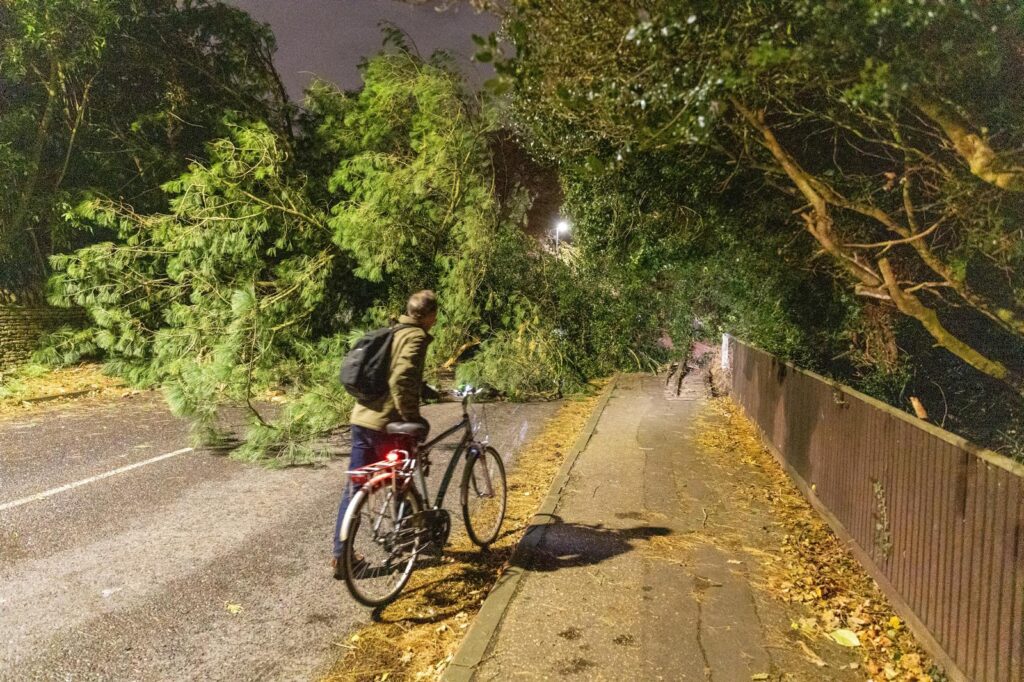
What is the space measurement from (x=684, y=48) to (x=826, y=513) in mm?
4433

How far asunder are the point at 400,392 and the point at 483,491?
157 cm

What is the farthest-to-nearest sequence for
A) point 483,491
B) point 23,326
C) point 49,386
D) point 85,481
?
point 23,326 < point 49,386 < point 85,481 < point 483,491

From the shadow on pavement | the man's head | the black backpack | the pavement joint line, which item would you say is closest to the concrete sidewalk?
the shadow on pavement

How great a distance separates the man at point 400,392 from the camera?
4.38 metres

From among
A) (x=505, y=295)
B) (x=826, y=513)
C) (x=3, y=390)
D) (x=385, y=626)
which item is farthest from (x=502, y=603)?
(x=3, y=390)

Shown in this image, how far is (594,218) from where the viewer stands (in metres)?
13.2

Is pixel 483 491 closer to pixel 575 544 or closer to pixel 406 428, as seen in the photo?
pixel 575 544

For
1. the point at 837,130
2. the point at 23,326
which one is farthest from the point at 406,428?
the point at 23,326

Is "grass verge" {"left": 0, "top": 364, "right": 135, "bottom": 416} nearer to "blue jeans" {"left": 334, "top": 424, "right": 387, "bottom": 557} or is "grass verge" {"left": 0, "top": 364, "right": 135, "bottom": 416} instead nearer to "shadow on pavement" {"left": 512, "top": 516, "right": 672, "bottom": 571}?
"blue jeans" {"left": 334, "top": 424, "right": 387, "bottom": 557}

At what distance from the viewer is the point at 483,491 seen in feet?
18.3

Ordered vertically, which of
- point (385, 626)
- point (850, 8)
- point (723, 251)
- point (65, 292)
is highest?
point (850, 8)

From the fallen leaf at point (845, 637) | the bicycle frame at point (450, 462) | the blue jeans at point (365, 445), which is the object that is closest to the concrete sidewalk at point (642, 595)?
the fallen leaf at point (845, 637)

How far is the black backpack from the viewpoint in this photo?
4.34m

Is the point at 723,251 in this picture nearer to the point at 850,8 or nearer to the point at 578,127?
the point at 578,127
